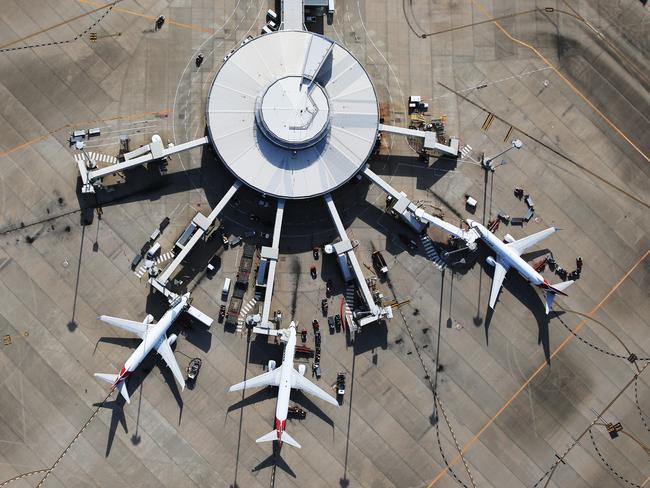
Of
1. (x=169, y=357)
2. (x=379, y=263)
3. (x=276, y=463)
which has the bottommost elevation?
(x=276, y=463)

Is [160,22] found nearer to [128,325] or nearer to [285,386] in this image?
[128,325]

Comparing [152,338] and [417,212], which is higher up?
[417,212]

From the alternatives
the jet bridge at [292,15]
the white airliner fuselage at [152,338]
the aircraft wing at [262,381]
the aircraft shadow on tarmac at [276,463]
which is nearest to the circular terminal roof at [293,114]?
the jet bridge at [292,15]

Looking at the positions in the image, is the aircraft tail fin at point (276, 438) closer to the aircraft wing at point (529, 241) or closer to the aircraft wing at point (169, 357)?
the aircraft wing at point (169, 357)

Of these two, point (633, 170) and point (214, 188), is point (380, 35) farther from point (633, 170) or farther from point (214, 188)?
point (633, 170)

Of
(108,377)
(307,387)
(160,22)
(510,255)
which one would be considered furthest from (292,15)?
(108,377)
